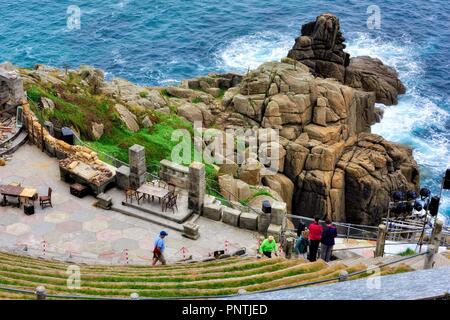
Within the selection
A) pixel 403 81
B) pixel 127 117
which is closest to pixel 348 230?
pixel 127 117

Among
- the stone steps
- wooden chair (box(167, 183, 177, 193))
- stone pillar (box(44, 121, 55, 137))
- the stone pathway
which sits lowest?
the stone pathway

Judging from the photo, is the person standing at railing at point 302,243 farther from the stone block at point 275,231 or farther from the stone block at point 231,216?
the stone block at point 231,216

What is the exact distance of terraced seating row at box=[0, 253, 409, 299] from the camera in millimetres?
19203

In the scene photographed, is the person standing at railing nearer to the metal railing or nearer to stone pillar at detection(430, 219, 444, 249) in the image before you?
the metal railing

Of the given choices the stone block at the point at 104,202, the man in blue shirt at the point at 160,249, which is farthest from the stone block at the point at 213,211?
the man in blue shirt at the point at 160,249

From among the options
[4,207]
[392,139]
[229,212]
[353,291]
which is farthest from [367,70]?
[353,291]

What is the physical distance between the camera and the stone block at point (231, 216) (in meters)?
26.5

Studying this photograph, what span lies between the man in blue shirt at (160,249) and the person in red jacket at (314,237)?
18.4 feet

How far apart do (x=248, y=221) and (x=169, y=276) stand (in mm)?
6320

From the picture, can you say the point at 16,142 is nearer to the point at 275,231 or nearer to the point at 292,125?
the point at 275,231

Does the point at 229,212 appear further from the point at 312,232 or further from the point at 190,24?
the point at 190,24

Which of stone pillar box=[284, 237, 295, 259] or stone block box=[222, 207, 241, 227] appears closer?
stone pillar box=[284, 237, 295, 259]

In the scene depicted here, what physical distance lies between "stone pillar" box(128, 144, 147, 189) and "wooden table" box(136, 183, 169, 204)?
45cm

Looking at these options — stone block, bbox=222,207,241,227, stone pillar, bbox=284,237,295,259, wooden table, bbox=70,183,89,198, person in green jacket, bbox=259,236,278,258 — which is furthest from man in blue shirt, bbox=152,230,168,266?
wooden table, bbox=70,183,89,198
